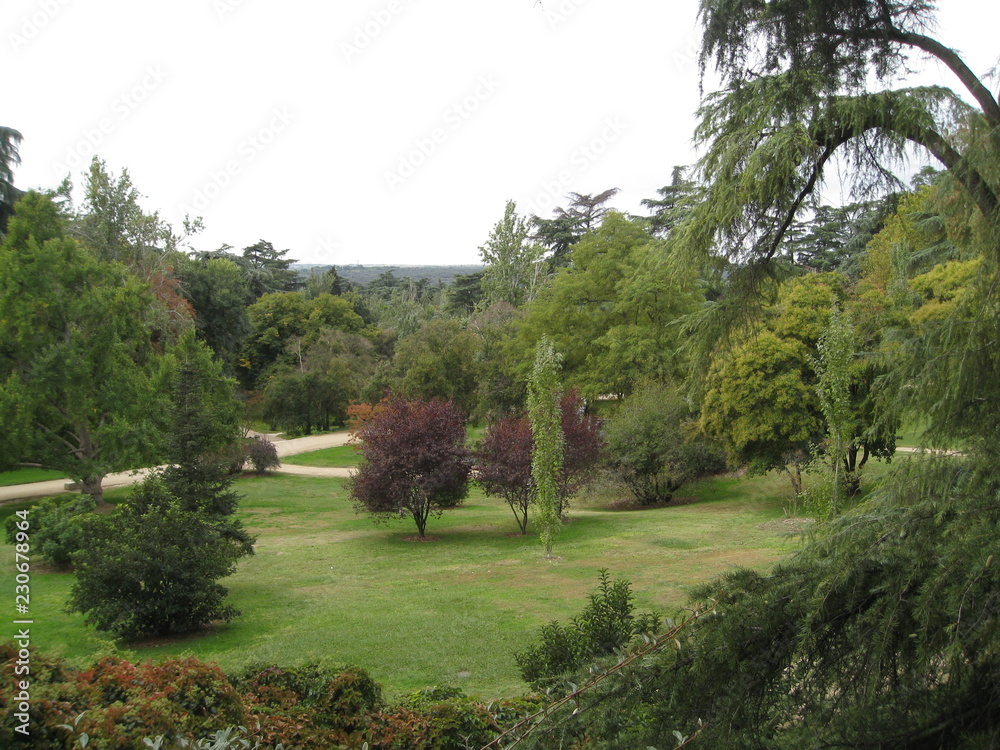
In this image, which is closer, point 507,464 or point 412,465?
point 412,465

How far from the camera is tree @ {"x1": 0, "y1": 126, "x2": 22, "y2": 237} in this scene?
83.1ft

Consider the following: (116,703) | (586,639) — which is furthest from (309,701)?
(586,639)

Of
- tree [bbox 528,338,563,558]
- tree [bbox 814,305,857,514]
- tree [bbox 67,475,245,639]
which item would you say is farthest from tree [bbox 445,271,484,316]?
tree [bbox 67,475,245,639]

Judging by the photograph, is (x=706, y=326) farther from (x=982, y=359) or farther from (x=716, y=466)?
(x=716, y=466)

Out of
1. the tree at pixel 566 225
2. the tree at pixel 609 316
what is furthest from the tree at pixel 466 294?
the tree at pixel 609 316

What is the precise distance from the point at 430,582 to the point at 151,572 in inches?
210

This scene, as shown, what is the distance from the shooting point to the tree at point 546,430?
50.3 feet

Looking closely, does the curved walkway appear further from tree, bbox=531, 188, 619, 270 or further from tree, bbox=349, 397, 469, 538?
tree, bbox=531, 188, 619, 270

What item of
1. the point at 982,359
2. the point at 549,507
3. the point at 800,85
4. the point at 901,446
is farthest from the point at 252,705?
the point at 901,446

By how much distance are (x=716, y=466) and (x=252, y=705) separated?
2255 cm

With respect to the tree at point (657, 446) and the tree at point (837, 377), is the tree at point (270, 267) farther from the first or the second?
the tree at point (837, 377)

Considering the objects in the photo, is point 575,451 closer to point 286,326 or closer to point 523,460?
point 523,460

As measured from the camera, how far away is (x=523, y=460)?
19.0 m

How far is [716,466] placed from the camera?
2495cm
